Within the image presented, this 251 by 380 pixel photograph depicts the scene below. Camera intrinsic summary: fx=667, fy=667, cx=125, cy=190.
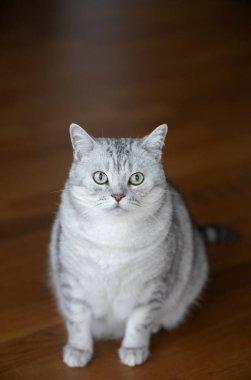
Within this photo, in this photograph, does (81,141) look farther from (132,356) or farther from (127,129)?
(127,129)

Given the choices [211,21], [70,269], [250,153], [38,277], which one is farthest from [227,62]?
[70,269]

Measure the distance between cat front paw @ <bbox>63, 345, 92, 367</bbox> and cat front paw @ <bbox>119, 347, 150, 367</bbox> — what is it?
89 millimetres

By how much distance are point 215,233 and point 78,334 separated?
0.65 m

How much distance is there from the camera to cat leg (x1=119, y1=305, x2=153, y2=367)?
1716mm

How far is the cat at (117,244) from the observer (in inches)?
62.1

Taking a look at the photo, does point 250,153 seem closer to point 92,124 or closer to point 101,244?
point 92,124

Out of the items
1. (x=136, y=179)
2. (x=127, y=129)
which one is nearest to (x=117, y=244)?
(x=136, y=179)

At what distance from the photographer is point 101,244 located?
5.29 ft

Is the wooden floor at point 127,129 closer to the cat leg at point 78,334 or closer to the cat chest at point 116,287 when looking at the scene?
the cat leg at point 78,334

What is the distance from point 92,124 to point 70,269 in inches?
49.6

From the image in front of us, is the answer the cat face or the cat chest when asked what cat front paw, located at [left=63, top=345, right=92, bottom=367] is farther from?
the cat face

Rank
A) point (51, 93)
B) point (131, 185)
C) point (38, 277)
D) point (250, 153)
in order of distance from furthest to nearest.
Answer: point (51, 93) → point (250, 153) → point (38, 277) → point (131, 185)

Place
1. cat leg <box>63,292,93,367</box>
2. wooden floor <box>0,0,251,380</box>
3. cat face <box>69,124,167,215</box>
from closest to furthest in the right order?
1. cat face <box>69,124,167,215</box>
2. cat leg <box>63,292,93,367</box>
3. wooden floor <box>0,0,251,380</box>

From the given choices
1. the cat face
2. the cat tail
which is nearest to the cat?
the cat face
